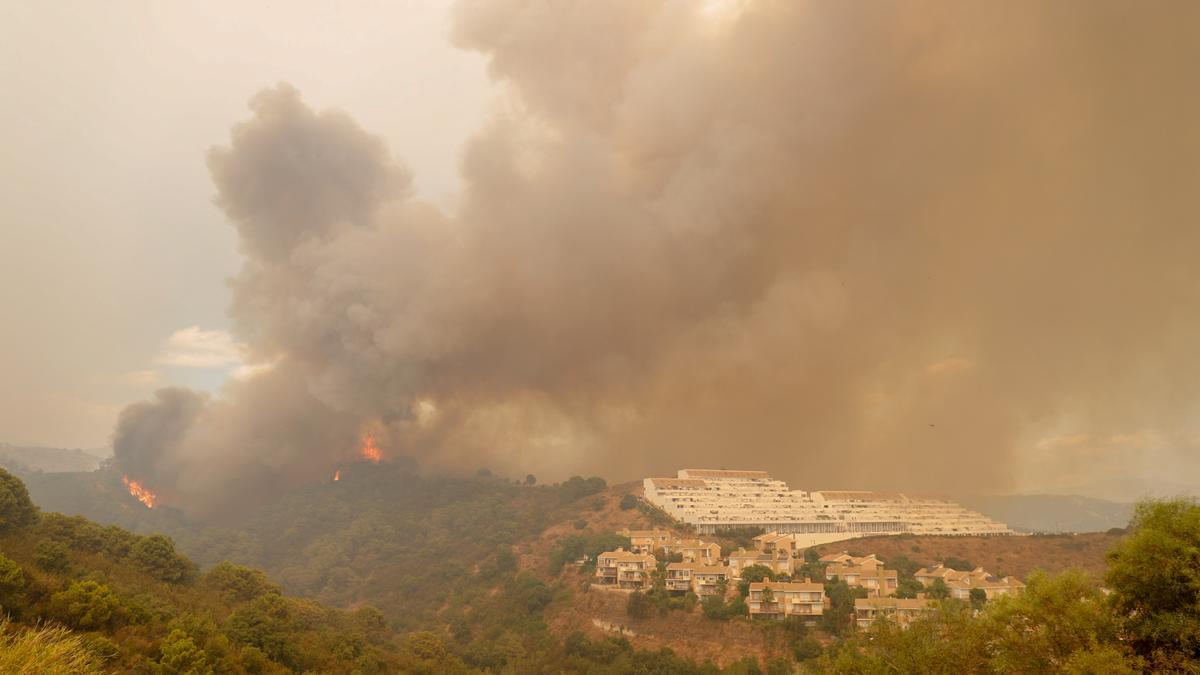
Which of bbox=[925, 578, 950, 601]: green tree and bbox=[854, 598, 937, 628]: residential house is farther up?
bbox=[925, 578, 950, 601]: green tree

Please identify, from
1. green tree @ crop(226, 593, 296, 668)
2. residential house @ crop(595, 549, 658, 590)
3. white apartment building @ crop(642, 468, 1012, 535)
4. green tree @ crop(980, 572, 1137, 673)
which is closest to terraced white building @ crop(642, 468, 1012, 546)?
white apartment building @ crop(642, 468, 1012, 535)

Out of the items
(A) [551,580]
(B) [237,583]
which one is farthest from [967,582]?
(B) [237,583]

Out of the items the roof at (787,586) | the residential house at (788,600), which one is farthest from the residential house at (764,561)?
the residential house at (788,600)

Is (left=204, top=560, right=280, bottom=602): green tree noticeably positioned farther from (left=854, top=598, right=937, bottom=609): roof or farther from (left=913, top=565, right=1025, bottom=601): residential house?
(left=913, top=565, right=1025, bottom=601): residential house

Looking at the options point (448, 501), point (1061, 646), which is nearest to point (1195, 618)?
point (1061, 646)

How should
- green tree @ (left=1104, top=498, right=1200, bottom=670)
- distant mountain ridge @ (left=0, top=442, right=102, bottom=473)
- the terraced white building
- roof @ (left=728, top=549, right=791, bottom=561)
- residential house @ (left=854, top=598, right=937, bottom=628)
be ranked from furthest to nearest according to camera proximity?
distant mountain ridge @ (left=0, top=442, right=102, bottom=473), the terraced white building, roof @ (left=728, top=549, right=791, bottom=561), residential house @ (left=854, top=598, right=937, bottom=628), green tree @ (left=1104, top=498, right=1200, bottom=670)

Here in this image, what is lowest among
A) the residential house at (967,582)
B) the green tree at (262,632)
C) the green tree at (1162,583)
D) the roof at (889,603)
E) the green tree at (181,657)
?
the green tree at (262,632)

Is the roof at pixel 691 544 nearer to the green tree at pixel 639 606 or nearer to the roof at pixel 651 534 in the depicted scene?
the roof at pixel 651 534

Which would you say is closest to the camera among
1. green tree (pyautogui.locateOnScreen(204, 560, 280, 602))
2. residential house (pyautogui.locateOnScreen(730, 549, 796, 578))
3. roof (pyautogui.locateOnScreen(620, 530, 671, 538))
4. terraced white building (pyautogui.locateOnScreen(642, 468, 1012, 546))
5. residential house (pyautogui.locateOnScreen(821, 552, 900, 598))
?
green tree (pyautogui.locateOnScreen(204, 560, 280, 602))
